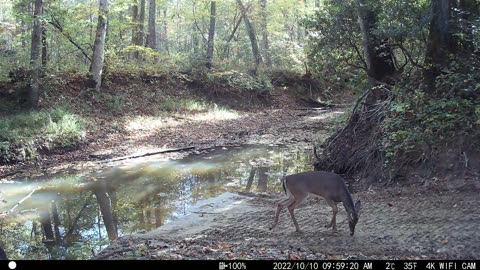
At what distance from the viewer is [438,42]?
35.0 ft

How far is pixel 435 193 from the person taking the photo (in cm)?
840

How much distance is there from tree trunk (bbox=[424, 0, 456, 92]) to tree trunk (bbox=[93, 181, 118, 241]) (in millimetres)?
8095

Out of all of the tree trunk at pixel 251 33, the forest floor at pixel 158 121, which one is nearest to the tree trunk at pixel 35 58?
the forest floor at pixel 158 121

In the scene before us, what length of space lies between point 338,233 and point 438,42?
6.36 metres

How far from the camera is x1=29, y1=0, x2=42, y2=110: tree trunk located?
15930 millimetres

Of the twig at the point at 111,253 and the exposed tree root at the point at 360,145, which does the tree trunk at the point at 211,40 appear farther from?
the twig at the point at 111,253

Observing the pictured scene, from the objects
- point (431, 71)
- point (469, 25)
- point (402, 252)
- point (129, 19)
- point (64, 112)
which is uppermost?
point (129, 19)

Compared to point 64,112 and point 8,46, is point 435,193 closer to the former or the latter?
point 64,112

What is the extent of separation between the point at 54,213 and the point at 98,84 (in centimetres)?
1162

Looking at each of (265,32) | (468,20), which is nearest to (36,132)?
(468,20)

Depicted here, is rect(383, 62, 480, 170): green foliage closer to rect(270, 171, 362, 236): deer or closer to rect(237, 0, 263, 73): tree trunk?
rect(270, 171, 362, 236): deer

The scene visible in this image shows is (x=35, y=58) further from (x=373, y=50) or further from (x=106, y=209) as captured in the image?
(x=373, y=50)

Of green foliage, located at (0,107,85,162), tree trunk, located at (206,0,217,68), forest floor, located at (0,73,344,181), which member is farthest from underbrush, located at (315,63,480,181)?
Result: tree trunk, located at (206,0,217,68)

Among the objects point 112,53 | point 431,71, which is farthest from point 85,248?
point 112,53
